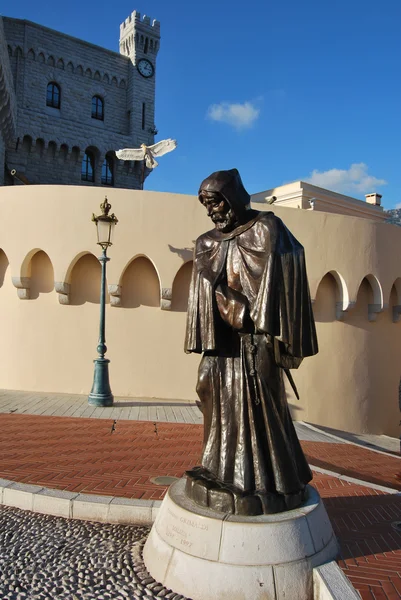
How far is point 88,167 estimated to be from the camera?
1110 inches

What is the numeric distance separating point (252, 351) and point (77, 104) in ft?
91.3

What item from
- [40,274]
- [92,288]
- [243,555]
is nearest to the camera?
[243,555]

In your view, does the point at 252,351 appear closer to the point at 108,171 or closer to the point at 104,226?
the point at 104,226

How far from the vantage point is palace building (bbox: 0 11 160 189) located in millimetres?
25328

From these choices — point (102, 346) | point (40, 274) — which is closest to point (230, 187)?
point (102, 346)

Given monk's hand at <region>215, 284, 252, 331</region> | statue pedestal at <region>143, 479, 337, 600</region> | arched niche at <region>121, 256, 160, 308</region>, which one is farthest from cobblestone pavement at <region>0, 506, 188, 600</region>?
arched niche at <region>121, 256, 160, 308</region>

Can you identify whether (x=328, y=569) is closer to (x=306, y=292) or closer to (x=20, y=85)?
(x=306, y=292)

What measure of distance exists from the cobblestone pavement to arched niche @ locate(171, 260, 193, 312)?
776 cm

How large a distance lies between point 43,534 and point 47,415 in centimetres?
520

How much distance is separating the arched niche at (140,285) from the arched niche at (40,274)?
1.91 meters

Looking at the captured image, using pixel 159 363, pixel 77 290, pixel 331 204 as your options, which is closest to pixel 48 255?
pixel 77 290

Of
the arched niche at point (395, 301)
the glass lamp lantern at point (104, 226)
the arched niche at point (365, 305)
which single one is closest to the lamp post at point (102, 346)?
the glass lamp lantern at point (104, 226)

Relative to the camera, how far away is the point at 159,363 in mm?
11797

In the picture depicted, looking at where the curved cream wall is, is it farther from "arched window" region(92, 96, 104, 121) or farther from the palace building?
"arched window" region(92, 96, 104, 121)
